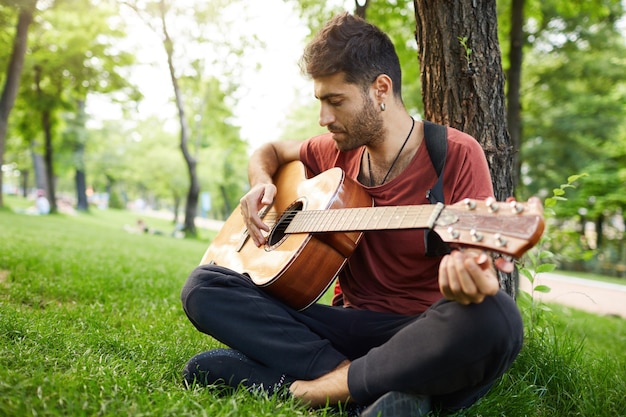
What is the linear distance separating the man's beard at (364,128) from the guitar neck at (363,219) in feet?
1.47

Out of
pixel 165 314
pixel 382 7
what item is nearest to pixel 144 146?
pixel 382 7

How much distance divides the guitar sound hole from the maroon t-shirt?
400mm

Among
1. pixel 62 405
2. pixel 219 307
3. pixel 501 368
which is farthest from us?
pixel 219 307

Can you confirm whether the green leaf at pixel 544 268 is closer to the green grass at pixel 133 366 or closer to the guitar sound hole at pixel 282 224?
the green grass at pixel 133 366

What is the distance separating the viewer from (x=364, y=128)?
2.69 metres

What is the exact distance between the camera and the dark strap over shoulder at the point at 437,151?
2385mm

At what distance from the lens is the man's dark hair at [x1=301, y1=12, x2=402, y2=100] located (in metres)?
2.64

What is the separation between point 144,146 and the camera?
1574 inches

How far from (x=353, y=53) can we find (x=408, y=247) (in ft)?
3.34

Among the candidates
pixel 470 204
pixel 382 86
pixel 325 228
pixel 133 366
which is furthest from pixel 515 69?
pixel 133 366

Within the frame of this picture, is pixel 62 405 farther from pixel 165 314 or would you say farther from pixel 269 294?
pixel 165 314

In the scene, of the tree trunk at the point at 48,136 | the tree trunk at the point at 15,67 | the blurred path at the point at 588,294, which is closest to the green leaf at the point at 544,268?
the blurred path at the point at 588,294

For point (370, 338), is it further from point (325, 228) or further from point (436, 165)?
point (436, 165)

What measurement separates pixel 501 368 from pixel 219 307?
124 cm
